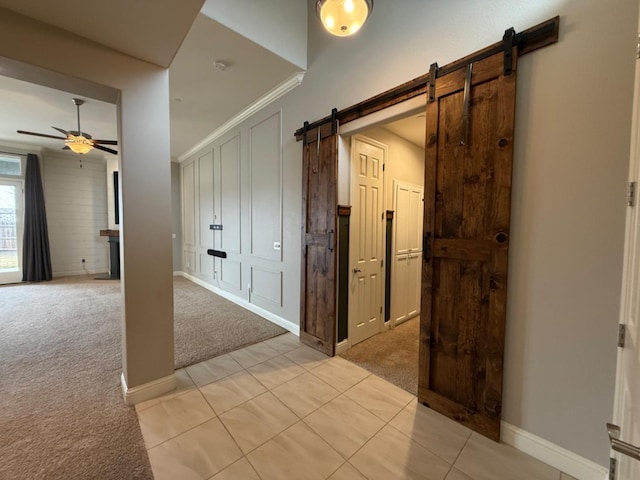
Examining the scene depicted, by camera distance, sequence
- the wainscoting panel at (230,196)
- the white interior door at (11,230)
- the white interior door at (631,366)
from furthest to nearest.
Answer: the white interior door at (11,230) < the wainscoting panel at (230,196) < the white interior door at (631,366)

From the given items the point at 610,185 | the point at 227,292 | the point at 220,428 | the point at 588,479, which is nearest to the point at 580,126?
the point at 610,185

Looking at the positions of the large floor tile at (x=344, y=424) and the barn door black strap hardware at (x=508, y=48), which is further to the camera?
the large floor tile at (x=344, y=424)

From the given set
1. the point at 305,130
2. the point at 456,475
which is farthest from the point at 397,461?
the point at 305,130

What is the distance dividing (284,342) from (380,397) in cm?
130

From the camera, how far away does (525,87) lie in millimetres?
1529

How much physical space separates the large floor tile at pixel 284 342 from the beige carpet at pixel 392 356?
593mm

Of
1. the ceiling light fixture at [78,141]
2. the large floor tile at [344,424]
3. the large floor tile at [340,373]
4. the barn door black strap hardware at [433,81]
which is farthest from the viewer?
the ceiling light fixture at [78,141]

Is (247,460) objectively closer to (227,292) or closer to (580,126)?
(580,126)

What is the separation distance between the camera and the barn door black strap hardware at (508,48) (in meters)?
1.52

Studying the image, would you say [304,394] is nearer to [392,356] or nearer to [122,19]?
[392,356]

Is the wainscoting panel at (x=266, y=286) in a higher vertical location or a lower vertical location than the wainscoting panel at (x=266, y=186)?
lower

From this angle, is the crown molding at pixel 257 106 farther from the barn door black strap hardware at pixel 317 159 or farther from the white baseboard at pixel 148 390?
the white baseboard at pixel 148 390

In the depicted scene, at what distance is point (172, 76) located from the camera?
Result: 295 cm

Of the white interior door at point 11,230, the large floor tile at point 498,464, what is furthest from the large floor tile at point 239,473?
the white interior door at point 11,230
